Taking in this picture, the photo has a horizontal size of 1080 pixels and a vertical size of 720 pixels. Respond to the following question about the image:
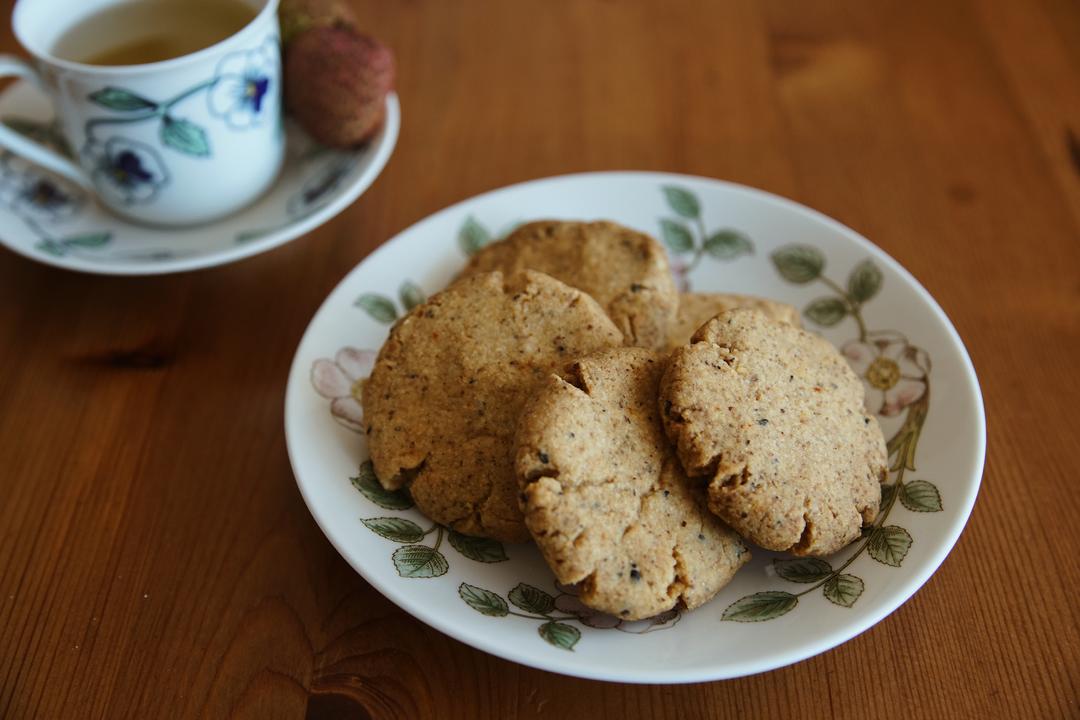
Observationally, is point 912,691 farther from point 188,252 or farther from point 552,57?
point 552,57

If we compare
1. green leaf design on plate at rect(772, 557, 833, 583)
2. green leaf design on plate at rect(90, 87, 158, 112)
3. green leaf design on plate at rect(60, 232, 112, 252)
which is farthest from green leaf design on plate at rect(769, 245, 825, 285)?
green leaf design on plate at rect(60, 232, 112, 252)

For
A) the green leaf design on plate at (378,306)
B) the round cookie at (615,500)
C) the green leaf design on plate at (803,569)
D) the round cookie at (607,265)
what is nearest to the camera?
the round cookie at (615,500)

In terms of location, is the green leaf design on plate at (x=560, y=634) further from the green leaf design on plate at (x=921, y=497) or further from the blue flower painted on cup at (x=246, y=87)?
the blue flower painted on cup at (x=246, y=87)

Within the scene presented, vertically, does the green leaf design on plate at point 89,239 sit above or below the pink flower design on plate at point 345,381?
below

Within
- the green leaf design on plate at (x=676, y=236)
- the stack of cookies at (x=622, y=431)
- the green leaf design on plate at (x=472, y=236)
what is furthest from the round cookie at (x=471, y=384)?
the green leaf design on plate at (x=676, y=236)

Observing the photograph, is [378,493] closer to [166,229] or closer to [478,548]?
[478,548]

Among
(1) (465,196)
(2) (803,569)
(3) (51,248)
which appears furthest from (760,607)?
(3) (51,248)

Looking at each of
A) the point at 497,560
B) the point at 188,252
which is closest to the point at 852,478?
the point at 497,560
